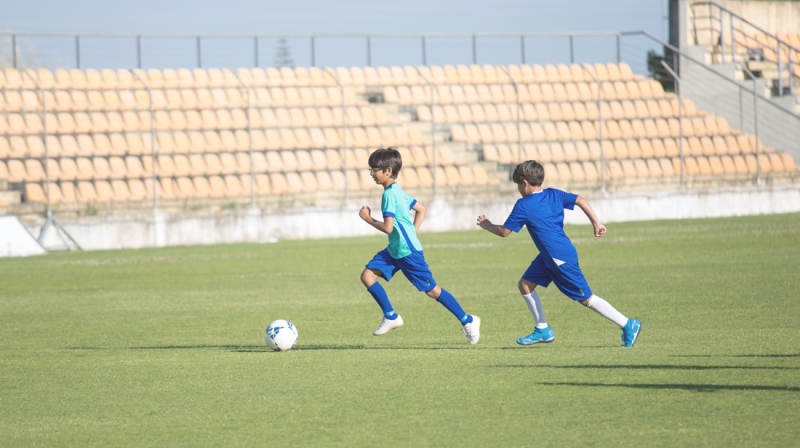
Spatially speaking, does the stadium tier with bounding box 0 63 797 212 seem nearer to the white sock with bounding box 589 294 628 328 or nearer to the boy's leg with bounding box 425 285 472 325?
the boy's leg with bounding box 425 285 472 325

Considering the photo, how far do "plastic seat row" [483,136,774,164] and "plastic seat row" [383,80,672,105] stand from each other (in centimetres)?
168

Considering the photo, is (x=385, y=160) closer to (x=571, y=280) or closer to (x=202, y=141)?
(x=571, y=280)

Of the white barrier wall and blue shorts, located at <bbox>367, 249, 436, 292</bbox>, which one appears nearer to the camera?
blue shorts, located at <bbox>367, 249, 436, 292</bbox>

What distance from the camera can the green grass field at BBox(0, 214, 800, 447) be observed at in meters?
4.20

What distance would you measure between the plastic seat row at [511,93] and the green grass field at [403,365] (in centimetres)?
1331

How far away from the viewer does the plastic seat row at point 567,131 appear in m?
24.7

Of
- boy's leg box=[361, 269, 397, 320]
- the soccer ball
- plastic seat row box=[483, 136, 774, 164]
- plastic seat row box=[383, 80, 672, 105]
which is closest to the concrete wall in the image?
plastic seat row box=[383, 80, 672, 105]

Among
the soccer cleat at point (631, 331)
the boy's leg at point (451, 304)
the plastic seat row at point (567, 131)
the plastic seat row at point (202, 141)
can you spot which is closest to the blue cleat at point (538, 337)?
the boy's leg at point (451, 304)

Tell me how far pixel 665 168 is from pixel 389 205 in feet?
64.0

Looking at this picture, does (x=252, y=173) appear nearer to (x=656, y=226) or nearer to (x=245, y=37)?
(x=245, y=37)

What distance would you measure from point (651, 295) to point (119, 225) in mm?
13529

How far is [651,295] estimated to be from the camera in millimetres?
9398

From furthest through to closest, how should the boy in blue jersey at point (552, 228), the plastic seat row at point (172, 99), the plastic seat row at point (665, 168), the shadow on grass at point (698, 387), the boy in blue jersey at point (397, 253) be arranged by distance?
1. the plastic seat row at point (665, 168)
2. the plastic seat row at point (172, 99)
3. the boy in blue jersey at point (397, 253)
4. the boy in blue jersey at point (552, 228)
5. the shadow on grass at point (698, 387)

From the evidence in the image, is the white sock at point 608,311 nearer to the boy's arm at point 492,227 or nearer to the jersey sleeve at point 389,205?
the boy's arm at point 492,227
